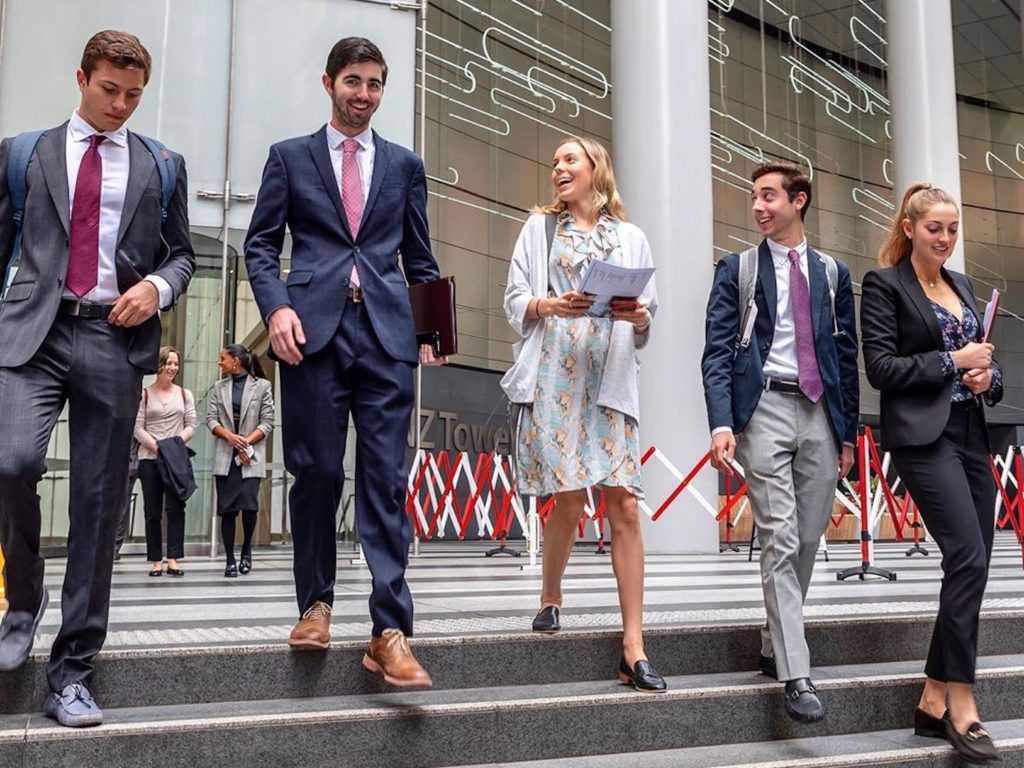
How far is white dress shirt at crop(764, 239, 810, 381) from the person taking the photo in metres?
3.76

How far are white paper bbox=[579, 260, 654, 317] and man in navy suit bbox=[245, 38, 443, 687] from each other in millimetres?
613

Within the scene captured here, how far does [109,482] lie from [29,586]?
1.24 feet

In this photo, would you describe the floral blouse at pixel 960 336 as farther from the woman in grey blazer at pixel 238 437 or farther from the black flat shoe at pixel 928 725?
the woman in grey blazer at pixel 238 437

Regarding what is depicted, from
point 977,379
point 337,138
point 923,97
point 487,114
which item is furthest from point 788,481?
point 487,114

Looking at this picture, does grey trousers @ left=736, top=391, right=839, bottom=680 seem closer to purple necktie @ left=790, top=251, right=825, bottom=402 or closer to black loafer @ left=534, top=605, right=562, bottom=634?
purple necktie @ left=790, top=251, right=825, bottom=402

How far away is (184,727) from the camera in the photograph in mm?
2996

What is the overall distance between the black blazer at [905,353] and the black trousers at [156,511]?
5378 millimetres

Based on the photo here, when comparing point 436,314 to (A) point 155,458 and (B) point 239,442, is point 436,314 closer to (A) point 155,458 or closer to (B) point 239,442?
(B) point 239,442

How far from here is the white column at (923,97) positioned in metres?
14.9

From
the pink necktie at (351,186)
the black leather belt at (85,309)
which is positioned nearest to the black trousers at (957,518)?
the pink necktie at (351,186)

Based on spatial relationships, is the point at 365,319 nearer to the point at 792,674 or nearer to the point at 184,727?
the point at 184,727

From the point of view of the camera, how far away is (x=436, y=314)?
135 inches

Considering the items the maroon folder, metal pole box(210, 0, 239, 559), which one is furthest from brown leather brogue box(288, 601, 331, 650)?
metal pole box(210, 0, 239, 559)

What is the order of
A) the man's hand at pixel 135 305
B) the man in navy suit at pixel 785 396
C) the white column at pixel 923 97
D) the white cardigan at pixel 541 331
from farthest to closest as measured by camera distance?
the white column at pixel 923 97 < the white cardigan at pixel 541 331 < the man in navy suit at pixel 785 396 < the man's hand at pixel 135 305
